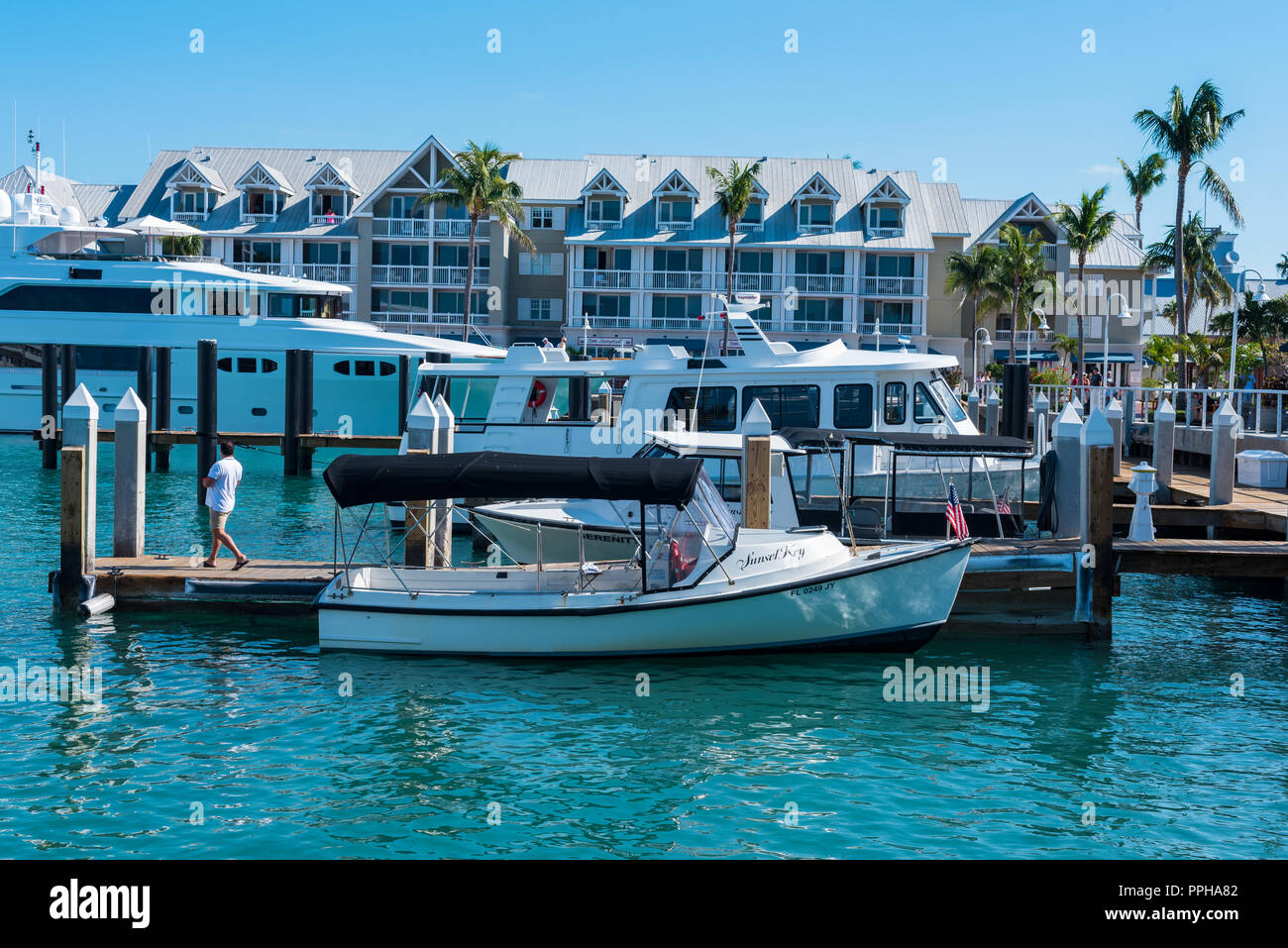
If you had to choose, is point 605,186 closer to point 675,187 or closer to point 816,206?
point 675,187

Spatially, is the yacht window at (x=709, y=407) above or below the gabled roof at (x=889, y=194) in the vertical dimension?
below

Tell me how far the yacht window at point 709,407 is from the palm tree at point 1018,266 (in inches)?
1658

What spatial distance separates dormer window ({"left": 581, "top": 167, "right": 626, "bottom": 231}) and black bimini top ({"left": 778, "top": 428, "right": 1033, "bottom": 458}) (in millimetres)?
48703

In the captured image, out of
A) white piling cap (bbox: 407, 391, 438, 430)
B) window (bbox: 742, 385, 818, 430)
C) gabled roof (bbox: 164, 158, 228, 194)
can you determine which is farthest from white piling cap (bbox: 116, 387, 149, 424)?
gabled roof (bbox: 164, 158, 228, 194)

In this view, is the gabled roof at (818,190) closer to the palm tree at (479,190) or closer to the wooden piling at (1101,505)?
the palm tree at (479,190)

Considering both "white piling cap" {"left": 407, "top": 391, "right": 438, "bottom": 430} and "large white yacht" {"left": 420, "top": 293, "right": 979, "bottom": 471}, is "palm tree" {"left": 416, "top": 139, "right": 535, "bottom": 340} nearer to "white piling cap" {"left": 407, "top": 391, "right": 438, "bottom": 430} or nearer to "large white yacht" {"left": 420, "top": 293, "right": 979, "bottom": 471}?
"large white yacht" {"left": 420, "top": 293, "right": 979, "bottom": 471}

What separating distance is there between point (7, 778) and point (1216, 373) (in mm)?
56155

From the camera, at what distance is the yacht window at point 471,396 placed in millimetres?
23219

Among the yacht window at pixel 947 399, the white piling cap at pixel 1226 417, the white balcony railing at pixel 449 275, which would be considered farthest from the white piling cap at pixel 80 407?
the white balcony railing at pixel 449 275

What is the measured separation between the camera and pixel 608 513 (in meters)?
17.1

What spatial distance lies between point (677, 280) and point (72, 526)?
2009 inches
